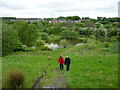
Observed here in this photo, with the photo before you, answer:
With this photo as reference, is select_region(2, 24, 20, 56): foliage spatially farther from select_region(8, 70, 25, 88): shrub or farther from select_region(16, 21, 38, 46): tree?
select_region(8, 70, 25, 88): shrub

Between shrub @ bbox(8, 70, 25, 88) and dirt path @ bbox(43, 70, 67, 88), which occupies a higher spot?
shrub @ bbox(8, 70, 25, 88)

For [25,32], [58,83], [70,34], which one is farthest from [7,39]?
[70,34]

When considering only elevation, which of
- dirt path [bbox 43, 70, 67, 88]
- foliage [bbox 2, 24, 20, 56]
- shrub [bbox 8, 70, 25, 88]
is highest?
foliage [bbox 2, 24, 20, 56]

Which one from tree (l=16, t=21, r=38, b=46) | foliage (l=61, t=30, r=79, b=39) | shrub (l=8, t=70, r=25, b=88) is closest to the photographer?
shrub (l=8, t=70, r=25, b=88)

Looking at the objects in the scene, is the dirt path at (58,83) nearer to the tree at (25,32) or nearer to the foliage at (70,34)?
the tree at (25,32)

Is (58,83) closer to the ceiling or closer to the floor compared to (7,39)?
closer to the floor

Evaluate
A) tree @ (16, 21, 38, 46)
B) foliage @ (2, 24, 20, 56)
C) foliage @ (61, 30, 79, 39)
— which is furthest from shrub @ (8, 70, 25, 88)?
foliage @ (61, 30, 79, 39)

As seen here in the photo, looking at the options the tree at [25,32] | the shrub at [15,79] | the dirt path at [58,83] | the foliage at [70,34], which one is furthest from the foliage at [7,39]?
the foliage at [70,34]

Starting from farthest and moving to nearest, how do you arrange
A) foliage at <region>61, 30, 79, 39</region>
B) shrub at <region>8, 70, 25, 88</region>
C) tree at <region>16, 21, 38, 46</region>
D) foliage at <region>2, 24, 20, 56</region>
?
foliage at <region>61, 30, 79, 39</region>, tree at <region>16, 21, 38, 46</region>, foliage at <region>2, 24, 20, 56</region>, shrub at <region>8, 70, 25, 88</region>

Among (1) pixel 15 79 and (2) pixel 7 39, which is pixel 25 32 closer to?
(2) pixel 7 39

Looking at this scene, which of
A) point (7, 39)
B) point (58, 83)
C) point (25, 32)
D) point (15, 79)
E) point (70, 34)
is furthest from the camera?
point (70, 34)

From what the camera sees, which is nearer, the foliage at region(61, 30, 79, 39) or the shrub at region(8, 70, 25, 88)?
the shrub at region(8, 70, 25, 88)

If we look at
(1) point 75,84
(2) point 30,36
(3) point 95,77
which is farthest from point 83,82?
(2) point 30,36

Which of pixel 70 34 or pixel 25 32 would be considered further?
pixel 70 34
